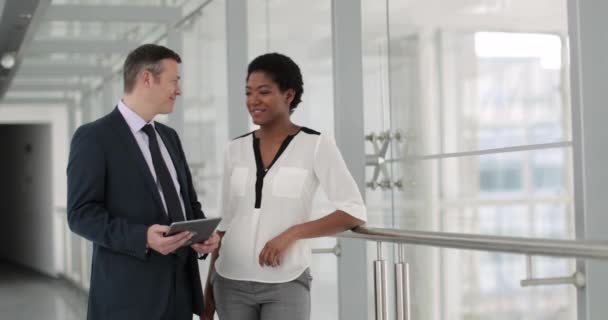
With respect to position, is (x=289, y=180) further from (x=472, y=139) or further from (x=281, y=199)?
(x=472, y=139)

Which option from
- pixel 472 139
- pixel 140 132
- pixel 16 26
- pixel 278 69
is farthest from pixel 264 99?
pixel 16 26

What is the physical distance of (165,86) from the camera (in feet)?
9.68

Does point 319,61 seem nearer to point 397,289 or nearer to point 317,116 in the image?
point 317,116

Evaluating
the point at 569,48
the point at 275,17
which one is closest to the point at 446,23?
the point at 569,48

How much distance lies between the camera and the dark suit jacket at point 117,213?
2.79m

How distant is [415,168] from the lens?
4.02 meters

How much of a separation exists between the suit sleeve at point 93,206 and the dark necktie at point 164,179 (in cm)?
19

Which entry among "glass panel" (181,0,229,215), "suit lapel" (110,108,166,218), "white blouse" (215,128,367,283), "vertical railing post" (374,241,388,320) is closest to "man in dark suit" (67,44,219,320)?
"suit lapel" (110,108,166,218)

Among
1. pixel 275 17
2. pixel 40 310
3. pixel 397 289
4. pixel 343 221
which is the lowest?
pixel 40 310

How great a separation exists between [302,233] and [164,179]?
0.49m

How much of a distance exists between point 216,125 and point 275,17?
147 centimetres

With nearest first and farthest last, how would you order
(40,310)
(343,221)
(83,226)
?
(83,226) < (343,221) < (40,310)

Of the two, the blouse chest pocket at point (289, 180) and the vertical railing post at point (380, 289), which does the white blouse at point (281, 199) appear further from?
the vertical railing post at point (380, 289)

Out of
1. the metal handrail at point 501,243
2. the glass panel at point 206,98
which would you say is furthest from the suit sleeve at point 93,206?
the glass panel at point 206,98
